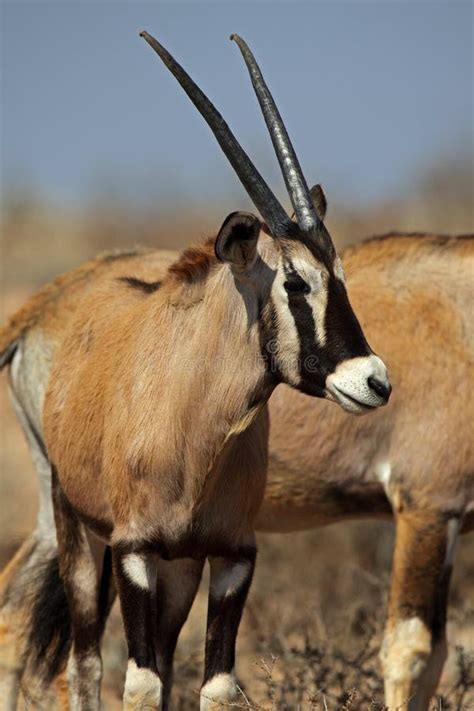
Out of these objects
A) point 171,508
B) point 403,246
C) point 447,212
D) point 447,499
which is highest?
point 403,246

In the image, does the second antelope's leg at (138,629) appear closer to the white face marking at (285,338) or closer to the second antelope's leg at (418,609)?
the white face marking at (285,338)

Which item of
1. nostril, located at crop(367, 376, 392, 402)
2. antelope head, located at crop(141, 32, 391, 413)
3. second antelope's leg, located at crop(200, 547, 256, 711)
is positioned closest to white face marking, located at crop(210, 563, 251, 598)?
second antelope's leg, located at crop(200, 547, 256, 711)

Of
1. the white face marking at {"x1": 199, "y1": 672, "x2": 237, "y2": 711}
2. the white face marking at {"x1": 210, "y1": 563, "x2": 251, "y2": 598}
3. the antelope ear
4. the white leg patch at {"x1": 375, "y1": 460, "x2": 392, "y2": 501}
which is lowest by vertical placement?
the white face marking at {"x1": 199, "y1": 672, "x2": 237, "y2": 711}

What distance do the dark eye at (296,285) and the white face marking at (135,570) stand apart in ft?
3.57

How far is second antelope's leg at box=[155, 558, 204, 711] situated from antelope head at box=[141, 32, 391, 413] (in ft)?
3.61

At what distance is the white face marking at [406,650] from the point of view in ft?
21.2

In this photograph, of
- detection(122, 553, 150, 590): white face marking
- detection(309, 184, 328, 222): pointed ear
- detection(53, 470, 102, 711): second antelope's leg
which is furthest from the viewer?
detection(53, 470, 102, 711): second antelope's leg

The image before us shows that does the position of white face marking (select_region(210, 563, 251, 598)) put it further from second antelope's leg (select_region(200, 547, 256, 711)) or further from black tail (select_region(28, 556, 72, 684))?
black tail (select_region(28, 556, 72, 684))

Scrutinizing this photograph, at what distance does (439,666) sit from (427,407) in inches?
46.8

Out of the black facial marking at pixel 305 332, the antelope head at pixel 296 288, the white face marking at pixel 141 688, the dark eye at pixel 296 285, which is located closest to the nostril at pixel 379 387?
the antelope head at pixel 296 288

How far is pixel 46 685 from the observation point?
652 centimetres

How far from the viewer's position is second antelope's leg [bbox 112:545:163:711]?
5039 millimetres

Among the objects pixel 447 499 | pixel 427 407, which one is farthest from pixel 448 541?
pixel 427 407

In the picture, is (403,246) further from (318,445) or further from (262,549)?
(262,549)
